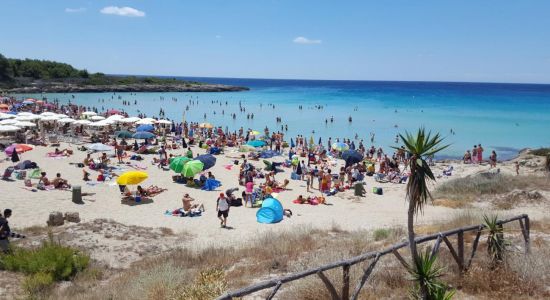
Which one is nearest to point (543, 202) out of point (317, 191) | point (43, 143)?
point (317, 191)

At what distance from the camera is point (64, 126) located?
29.4 metres

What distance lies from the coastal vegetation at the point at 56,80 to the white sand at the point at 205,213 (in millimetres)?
64002

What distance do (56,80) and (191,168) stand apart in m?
77.7

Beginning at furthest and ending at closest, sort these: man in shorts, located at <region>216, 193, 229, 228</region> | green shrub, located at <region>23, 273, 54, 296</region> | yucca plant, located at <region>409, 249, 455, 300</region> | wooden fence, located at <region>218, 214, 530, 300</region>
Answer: man in shorts, located at <region>216, 193, 229, 228</region>
green shrub, located at <region>23, 273, 54, 296</region>
yucca plant, located at <region>409, 249, 455, 300</region>
wooden fence, located at <region>218, 214, 530, 300</region>

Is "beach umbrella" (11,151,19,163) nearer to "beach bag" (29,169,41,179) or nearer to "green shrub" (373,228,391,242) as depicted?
"beach bag" (29,169,41,179)

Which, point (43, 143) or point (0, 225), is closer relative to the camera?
point (0, 225)

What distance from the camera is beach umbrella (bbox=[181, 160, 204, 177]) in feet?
56.6

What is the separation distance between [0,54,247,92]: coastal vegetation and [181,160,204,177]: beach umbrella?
6454 cm

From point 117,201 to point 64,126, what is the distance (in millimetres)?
16778

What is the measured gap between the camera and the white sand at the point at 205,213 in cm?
1273

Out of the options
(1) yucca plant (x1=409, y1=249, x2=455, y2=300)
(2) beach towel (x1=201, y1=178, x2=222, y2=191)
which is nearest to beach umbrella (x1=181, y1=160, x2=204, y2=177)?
(2) beach towel (x1=201, y1=178, x2=222, y2=191)

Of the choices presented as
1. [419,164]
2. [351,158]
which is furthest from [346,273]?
[351,158]

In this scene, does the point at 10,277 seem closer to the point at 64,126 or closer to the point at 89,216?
the point at 89,216

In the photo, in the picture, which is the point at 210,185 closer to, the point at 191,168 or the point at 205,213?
the point at 191,168
